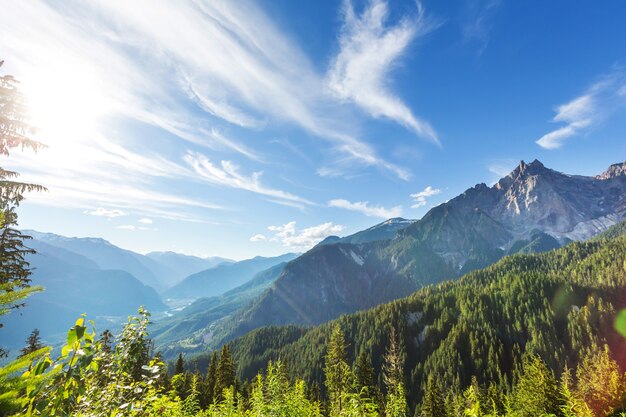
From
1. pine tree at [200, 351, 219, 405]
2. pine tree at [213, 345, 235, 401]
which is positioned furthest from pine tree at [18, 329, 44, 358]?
pine tree at [200, 351, 219, 405]

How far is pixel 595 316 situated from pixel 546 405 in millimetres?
218147

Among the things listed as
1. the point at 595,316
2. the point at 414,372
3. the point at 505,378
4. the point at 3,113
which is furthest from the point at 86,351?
the point at 595,316

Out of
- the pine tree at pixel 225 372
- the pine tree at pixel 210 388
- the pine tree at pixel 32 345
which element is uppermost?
the pine tree at pixel 32 345

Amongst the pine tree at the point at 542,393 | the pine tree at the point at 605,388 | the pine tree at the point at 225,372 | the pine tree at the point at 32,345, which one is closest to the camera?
the pine tree at the point at 32,345

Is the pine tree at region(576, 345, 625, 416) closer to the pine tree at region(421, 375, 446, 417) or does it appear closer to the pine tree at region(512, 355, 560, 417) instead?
the pine tree at region(512, 355, 560, 417)

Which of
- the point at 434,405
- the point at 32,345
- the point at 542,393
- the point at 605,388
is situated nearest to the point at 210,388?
the point at 32,345

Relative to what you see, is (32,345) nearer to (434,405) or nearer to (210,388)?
(210,388)

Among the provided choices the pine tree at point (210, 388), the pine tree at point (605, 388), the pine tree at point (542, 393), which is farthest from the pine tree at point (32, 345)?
the pine tree at point (605, 388)

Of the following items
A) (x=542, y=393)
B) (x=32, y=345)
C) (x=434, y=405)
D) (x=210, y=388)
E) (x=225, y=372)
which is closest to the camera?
(x=542, y=393)

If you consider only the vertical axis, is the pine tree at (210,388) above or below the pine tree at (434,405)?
below

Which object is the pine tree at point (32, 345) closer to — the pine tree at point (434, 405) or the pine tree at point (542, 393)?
the pine tree at point (434, 405)

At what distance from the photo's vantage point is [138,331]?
277 inches

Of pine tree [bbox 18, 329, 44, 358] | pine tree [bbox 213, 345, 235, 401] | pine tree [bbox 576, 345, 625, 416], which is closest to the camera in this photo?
pine tree [bbox 18, 329, 44, 358]

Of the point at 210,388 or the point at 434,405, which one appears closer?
the point at 434,405
